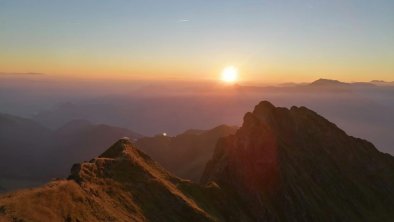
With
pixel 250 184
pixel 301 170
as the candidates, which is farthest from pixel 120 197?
pixel 301 170

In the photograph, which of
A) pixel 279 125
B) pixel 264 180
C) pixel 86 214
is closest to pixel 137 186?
pixel 86 214

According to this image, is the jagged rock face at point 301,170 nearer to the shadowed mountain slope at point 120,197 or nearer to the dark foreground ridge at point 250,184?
the dark foreground ridge at point 250,184

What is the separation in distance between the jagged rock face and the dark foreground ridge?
1.02ft

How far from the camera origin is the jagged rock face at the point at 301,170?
425 feet

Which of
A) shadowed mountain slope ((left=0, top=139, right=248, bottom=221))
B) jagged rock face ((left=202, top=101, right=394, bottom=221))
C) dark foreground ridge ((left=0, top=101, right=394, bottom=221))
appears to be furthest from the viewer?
jagged rock face ((left=202, top=101, right=394, bottom=221))

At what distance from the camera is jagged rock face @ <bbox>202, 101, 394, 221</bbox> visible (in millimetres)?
129625

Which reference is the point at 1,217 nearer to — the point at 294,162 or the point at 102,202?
the point at 102,202

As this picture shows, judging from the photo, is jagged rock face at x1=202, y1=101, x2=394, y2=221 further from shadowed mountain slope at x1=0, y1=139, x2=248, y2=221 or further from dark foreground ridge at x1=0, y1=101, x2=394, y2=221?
shadowed mountain slope at x1=0, y1=139, x2=248, y2=221

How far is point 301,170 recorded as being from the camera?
146 metres

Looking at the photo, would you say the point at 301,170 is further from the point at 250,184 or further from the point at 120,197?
the point at 120,197

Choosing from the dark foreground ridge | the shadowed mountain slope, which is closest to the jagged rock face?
the dark foreground ridge

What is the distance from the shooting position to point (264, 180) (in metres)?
132

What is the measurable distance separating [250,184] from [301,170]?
27.0m

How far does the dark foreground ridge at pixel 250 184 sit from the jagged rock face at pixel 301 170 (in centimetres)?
31
